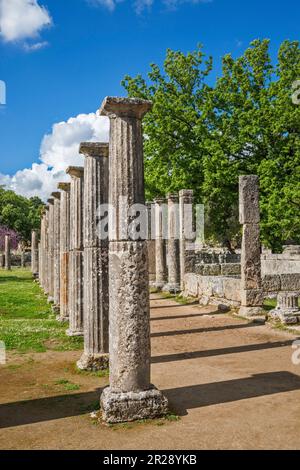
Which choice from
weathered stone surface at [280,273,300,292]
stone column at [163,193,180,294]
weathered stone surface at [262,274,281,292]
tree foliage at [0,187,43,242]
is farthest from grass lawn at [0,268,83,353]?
tree foliage at [0,187,43,242]

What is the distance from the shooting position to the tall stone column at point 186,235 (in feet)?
66.7

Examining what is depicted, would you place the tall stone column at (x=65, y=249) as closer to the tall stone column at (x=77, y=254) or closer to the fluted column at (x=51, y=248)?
the tall stone column at (x=77, y=254)

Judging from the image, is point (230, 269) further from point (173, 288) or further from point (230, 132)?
point (230, 132)

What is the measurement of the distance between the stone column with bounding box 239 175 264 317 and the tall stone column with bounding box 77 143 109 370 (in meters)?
6.81

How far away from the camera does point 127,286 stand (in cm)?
585

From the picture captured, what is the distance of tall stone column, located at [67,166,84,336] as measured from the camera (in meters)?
10.0

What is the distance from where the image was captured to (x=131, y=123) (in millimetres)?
6121

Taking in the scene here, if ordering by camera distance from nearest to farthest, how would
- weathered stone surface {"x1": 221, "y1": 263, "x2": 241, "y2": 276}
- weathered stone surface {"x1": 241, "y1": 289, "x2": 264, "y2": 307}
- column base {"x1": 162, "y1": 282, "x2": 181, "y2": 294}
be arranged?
weathered stone surface {"x1": 241, "y1": 289, "x2": 264, "y2": 307}, column base {"x1": 162, "y1": 282, "x2": 181, "y2": 294}, weathered stone surface {"x1": 221, "y1": 263, "x2": 241, "y2": 276}

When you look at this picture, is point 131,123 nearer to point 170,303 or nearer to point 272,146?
point 170,303

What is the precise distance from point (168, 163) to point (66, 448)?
23.0 m

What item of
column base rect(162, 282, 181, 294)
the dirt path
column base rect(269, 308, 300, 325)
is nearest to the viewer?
the dirt path

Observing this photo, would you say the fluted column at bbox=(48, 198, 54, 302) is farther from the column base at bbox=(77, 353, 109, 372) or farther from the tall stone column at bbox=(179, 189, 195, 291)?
the column base at bbox=(77, 353, 109, 372)

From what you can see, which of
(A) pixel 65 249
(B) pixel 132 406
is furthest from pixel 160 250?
(B) pixel 132 406

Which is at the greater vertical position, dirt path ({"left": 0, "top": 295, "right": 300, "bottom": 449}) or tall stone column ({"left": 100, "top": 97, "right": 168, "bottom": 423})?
tall stone column ({"left": 100, "top": 97, "right": 168, "bottom": 423})
